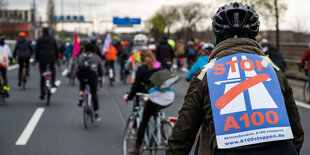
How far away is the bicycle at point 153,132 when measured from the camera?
6.11 metres

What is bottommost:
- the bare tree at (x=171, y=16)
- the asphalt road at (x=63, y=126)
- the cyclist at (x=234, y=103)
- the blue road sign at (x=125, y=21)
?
the asphalt road at (x=63, y=126)

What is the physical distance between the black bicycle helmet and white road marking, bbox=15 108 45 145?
6235 mm

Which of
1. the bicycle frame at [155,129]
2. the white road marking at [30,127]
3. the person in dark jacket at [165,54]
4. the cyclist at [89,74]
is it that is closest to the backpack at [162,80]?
the bicycle frame at [155,129]

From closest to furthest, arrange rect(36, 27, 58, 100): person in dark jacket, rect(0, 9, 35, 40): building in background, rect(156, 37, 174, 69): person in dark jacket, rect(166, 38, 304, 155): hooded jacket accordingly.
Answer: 1. rect(166, 38, 304, 155): hooded jacket
2. rect(36, 27, 58, 100): person in dark jacket
3. rect(156, 37, 174, 69): person in dark jacket
4. rect(0, 9, 35, 40): building in background

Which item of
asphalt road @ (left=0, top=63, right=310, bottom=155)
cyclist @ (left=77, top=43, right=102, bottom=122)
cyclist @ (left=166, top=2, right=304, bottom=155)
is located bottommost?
asphalt road @ (left=0, top=63, right=310, bottom=155)

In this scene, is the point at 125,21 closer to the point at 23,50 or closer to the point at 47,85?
the point at 23,50

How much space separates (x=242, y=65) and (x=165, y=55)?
15.2 metres

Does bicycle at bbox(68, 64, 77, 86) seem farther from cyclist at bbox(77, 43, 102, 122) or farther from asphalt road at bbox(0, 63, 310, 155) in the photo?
cyclist at bbox(77, 43, 102, 122)

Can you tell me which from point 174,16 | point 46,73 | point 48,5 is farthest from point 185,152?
point 48,5

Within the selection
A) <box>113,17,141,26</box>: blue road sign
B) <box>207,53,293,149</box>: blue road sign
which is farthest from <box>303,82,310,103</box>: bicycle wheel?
<box>113,17,141,26</box>: blue road sign

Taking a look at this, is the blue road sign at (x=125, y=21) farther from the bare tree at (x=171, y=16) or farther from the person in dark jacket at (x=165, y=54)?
the person in dark jacket at (x=165, y=54)

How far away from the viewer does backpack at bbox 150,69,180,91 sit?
6211 millimetres

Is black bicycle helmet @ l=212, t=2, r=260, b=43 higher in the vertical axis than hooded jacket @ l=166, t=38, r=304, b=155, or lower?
higher

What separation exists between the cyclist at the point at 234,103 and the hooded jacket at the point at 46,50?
37.0ft
